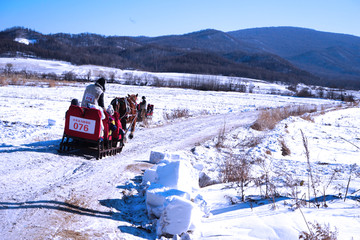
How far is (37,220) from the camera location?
432cm

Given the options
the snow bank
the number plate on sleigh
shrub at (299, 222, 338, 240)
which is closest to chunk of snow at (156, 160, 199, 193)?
the snow bank

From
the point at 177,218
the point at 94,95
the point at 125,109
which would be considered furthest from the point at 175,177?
the point at 125,109

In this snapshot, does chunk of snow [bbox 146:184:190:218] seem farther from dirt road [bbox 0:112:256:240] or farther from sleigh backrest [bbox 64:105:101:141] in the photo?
sleigh backrest [bbox 64:105:101:141]

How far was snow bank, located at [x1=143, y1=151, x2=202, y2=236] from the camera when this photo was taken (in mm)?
4359

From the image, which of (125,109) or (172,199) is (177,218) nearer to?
(172,199)

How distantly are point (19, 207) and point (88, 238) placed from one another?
1477mm

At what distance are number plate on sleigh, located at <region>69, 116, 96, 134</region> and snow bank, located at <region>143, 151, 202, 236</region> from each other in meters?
2.55

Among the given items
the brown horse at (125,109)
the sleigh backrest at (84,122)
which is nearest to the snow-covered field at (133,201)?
the sleigh backrest at (84,122)

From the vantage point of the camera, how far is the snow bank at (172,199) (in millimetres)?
4359

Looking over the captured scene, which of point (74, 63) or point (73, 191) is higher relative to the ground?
point (74, 63)

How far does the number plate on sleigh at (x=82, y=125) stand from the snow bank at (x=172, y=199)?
8.37 feet

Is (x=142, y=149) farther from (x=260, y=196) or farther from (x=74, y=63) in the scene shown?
(x=74, y=63)

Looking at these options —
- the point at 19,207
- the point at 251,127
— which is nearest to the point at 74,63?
the point at 251,127

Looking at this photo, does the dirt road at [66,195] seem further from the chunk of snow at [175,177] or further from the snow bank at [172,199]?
the chunk of snow at [175,177]
